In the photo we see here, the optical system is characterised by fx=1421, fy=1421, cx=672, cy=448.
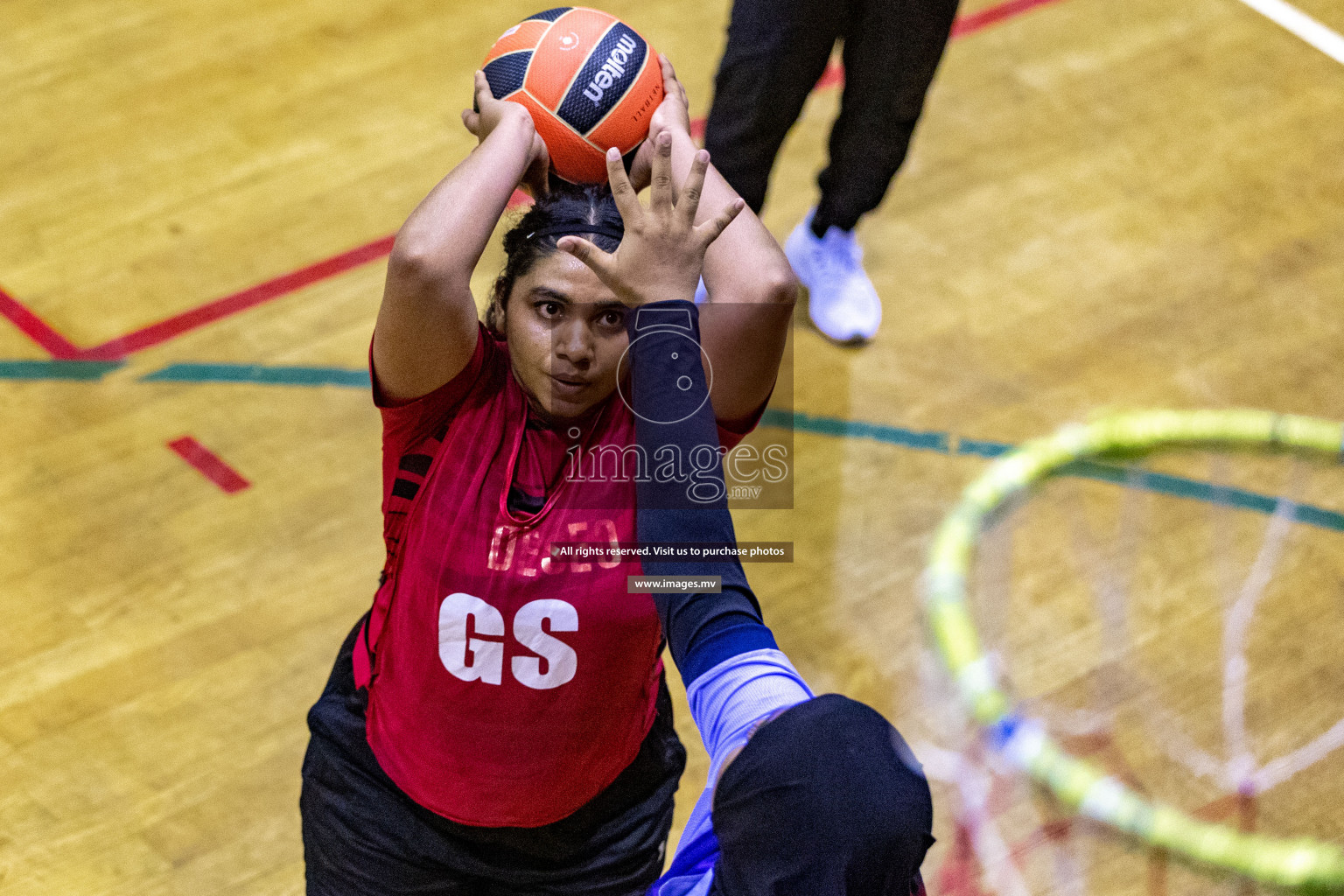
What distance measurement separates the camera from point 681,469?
4.91ft

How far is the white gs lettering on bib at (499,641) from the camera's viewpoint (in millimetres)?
1762

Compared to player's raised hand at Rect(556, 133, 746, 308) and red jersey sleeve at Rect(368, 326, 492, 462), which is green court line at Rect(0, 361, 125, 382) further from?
player's raised hand at Rect(556, 133, 746, 308)

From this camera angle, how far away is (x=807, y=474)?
328 cm

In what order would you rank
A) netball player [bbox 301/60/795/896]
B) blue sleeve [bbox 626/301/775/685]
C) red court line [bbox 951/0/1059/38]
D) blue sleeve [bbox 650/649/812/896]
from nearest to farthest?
1. blue sleeve [bbox 650/649/812/896]
2. blue sleeve [bbox 626/301/775/685]
3. netball player [bbox 301/60/795/896]
4. red court line [bbox 951/0/1059/38]

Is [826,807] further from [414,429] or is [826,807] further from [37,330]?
[37,330]

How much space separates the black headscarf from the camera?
3.70 ft

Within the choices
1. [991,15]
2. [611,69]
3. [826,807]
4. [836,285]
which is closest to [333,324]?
[836,285]

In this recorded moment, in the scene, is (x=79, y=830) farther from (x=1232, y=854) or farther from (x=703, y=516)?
(x=1232, y=854)

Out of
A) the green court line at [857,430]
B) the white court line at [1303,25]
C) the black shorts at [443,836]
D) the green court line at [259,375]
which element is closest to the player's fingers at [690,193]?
the black shorts at [443,836]

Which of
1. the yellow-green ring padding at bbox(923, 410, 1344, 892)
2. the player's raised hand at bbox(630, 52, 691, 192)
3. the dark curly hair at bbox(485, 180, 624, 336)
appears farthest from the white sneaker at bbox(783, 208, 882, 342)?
the dark curly hair at bbox(485, 180, 624, 336)

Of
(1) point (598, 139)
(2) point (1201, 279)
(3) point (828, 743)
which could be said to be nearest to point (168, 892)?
(1) point (598, 139)

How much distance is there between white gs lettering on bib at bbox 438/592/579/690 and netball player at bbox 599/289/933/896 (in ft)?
Answer: 0.90

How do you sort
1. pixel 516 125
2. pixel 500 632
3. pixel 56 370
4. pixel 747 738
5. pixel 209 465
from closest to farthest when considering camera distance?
pixel 747 738 → pixel 500 632 → pixel 516 125 → pixel 209 465 → pixel 56 370

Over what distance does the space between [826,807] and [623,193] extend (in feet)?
2.42
